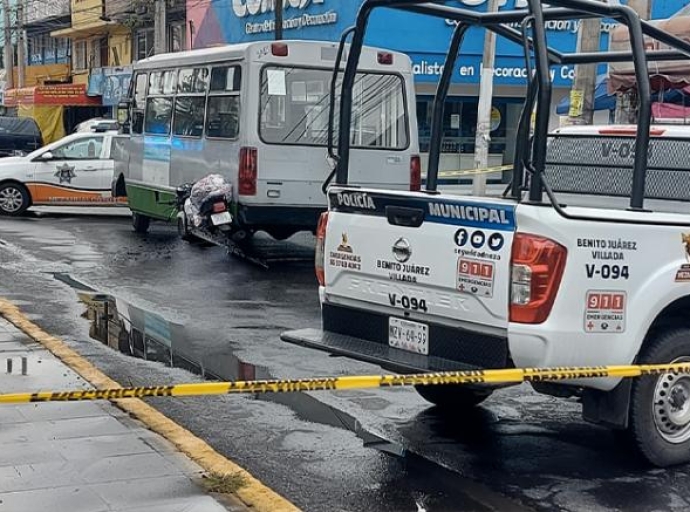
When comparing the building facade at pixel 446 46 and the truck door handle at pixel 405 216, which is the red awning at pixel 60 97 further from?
the truck door handle at pixel 405 216

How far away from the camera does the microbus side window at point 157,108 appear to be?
52.9ft

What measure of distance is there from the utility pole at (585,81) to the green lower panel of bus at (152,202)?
5764 millimetres

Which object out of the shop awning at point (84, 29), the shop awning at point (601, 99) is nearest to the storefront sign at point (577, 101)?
the shop awning at point (601, 99)

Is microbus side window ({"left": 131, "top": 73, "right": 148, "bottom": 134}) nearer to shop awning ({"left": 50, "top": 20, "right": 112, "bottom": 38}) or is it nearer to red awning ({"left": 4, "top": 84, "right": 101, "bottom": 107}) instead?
shop awning ({"left": 50, "top": 20, "right": 112, "bottom": 38})

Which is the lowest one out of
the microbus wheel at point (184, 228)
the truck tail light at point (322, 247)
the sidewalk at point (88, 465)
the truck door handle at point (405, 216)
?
the sidewalk at point (88, 465)

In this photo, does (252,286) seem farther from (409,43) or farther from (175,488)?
(409,43)

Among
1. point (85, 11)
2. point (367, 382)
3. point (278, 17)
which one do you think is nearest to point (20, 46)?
point (85, 11)

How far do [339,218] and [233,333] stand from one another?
345 centimetres

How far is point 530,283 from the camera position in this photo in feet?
17.8

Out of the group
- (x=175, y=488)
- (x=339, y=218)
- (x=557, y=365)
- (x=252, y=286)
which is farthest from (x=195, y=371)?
(x=252, y=286)

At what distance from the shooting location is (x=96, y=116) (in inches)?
1783

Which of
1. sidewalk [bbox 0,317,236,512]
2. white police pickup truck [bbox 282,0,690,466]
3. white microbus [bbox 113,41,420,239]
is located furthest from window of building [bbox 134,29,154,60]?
white police pickup truck [bbox 282,0,690,466]

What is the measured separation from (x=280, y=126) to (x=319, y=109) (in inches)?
24.5

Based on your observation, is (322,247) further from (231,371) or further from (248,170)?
(248,170)
